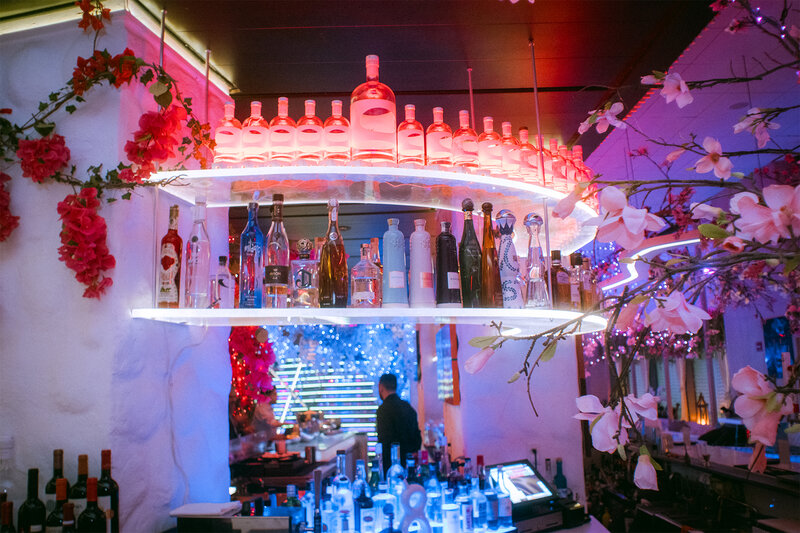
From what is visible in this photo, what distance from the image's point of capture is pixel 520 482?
3.03m

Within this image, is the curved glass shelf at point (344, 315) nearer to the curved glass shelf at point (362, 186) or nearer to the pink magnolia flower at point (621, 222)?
the curved glass shelf at point (362, 186)

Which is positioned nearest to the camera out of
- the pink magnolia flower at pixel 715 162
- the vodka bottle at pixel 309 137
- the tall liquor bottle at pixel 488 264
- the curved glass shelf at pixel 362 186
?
the pink magnolia flower at pixel 715 162

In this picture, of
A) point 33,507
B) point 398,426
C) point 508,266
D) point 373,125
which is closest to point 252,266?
point 373,125

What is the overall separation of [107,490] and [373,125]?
1.48m

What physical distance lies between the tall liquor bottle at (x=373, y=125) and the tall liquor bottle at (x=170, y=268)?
71 centimetres

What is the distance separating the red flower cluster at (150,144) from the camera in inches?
76.5

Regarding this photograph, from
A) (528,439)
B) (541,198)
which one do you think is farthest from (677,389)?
(541,198)

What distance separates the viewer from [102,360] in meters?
2.00

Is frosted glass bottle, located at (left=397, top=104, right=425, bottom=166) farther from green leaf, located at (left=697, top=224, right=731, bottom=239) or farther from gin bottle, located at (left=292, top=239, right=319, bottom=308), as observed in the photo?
green leaf, located at (left=697, top=224, right=731, bottom=239)

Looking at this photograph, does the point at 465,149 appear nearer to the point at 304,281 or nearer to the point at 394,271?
the point at 394,271

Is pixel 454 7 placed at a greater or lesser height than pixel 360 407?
greater

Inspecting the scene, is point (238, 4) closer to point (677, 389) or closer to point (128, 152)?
point (128, 152)

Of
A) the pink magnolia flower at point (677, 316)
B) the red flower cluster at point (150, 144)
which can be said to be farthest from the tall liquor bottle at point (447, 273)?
the pink magnolia flower at point (677, 316)

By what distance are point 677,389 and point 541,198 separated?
11.8 meters
